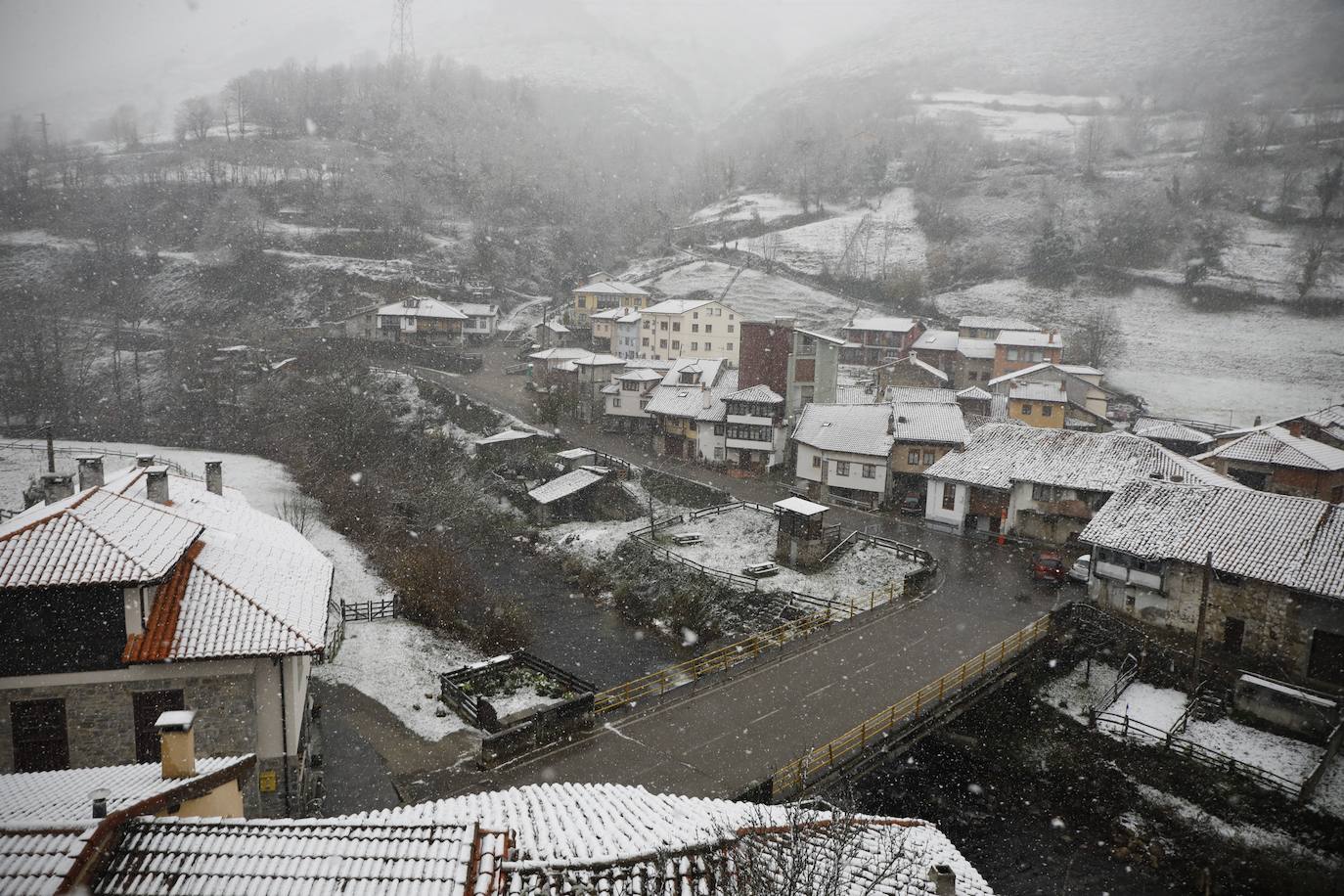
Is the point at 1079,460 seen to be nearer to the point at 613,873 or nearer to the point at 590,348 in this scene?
the point at 613,873

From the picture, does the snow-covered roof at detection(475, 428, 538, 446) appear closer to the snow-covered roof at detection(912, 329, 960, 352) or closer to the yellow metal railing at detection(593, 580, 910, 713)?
the yellow metal railing at detection(593, 580, 910, 713)

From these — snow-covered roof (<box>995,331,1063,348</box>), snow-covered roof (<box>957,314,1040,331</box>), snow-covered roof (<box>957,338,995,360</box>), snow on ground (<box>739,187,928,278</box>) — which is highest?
snow on ground (<box>739,187,928,278</box>)

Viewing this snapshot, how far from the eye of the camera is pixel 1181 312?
242 feet

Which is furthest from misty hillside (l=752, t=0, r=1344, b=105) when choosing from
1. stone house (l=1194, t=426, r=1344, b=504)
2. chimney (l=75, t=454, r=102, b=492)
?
chimney (l=75, t=454, r=102, b=492)

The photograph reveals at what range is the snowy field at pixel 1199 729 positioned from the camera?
19.9m

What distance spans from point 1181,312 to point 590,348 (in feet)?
188

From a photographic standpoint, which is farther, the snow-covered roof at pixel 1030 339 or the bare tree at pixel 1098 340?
the bare tree at pixel 1098 340

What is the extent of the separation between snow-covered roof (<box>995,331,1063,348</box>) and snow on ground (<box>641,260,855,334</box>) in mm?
17667

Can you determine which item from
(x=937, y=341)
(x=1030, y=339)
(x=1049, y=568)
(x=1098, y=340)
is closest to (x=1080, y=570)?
(x=1049, y=568)

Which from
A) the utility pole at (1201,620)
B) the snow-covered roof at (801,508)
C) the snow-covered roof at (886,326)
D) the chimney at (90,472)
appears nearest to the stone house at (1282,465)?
the utility pole at (1201,620)

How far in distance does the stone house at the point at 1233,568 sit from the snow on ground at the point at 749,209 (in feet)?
261

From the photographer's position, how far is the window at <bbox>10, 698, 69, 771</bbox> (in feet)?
42.8

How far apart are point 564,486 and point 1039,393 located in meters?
30.3

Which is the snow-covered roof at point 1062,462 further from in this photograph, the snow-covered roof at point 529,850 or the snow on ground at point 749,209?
the snow on ground at point 749,209
